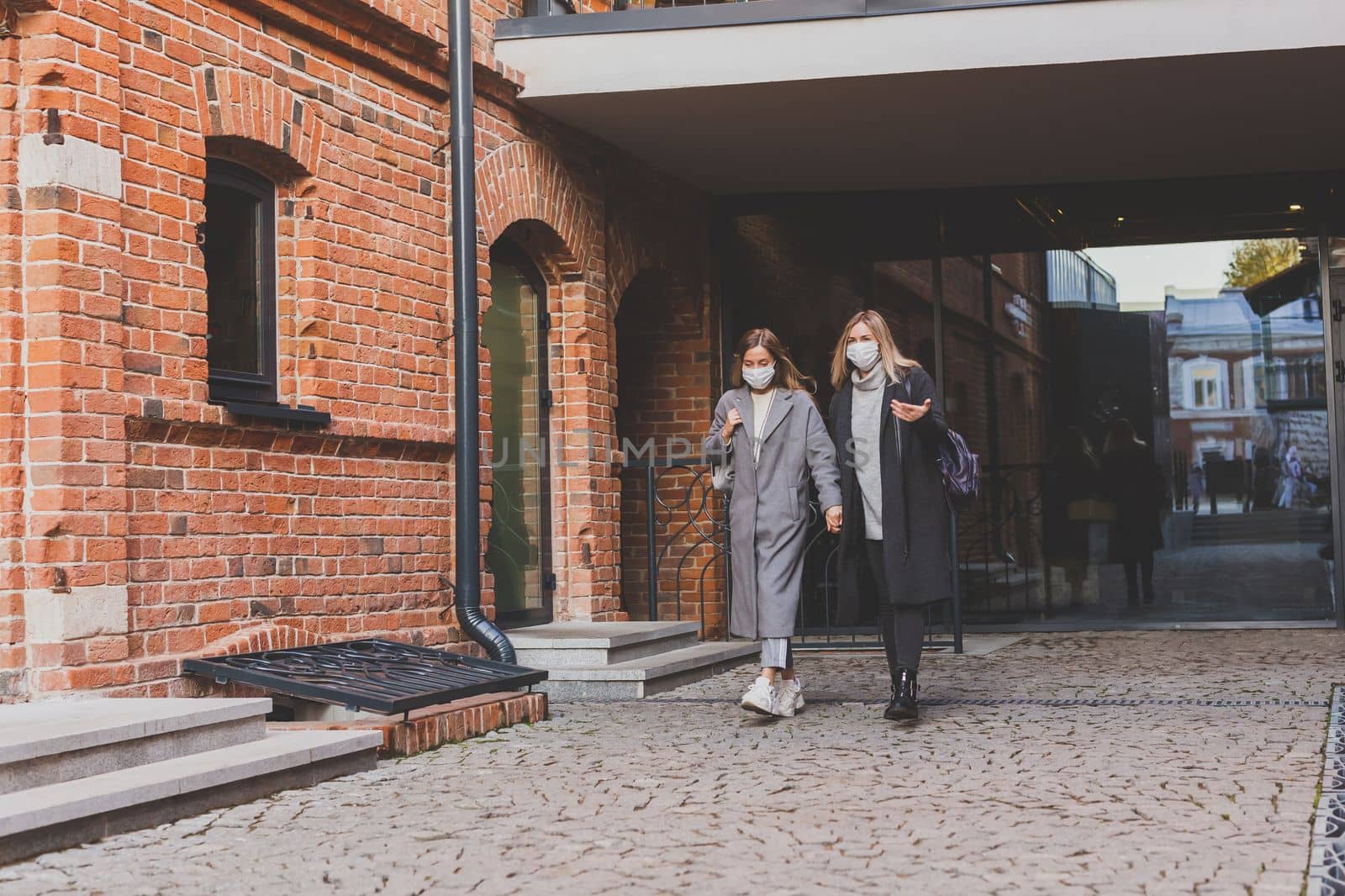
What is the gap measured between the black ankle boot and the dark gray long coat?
30 centimetres

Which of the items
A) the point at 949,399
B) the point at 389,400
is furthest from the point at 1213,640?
the point at 389,400

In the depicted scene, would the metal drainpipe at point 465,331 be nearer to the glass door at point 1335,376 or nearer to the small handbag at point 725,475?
the small handbag at point 725,475

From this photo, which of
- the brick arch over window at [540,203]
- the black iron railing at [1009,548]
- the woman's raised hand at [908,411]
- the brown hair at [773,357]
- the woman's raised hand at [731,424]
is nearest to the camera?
the woman's raised hand at [908,411]

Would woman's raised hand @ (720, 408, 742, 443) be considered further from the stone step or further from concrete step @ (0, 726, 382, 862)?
the stone step

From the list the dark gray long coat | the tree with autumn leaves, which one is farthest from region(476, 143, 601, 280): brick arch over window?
the tree with autumn leaves

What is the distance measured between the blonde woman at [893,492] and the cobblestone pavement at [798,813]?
44cm

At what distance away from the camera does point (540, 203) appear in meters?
9.06

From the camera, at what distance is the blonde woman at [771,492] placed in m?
6.73

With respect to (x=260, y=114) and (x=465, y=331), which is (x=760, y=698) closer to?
(x=465, y=331)

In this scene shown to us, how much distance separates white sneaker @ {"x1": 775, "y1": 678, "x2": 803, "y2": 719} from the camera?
6.79m

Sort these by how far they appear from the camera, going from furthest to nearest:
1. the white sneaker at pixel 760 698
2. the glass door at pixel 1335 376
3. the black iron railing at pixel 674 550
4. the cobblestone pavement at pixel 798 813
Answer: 1. the black iron railing at pixel 674 550
2. the glass door at pixel 1335 376
3. the white sneaker at pixel 760 698
4. the cobblestone pavement at pixel 798 813

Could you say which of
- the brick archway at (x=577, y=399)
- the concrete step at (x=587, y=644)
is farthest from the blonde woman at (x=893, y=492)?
the brick archway at (x=577, y=399)

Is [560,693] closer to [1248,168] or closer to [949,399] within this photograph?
[949,399]

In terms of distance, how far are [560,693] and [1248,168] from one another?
6.51m
